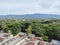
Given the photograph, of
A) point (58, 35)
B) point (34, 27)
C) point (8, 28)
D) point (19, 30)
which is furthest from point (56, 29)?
point (8, 28)

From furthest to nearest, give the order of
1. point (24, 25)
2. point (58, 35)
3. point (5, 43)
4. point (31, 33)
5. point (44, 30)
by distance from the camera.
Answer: point (24, 25), point (31, 33), point (44, 30), point (58, 35), point (5, 43)

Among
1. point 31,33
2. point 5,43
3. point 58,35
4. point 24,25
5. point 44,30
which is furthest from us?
point 24,25


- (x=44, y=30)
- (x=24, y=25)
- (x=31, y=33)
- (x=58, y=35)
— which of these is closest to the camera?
(x=58, y=35)

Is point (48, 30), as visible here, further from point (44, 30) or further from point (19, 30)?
point (19, 30)

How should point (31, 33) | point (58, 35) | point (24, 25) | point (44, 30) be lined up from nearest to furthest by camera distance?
point (58, 35)
point (44, 30)
point (31, 33)
point (24, 25)

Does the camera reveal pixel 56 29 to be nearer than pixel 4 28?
Yes

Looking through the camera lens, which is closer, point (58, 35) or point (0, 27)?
point (58, 35)

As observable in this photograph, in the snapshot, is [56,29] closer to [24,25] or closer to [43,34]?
[43,34]

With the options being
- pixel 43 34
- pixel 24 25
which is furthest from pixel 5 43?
pixel 24 25
